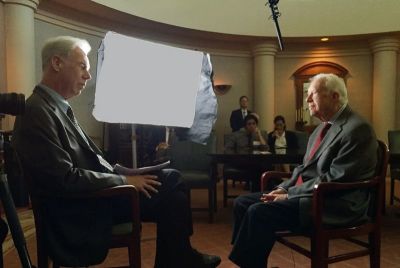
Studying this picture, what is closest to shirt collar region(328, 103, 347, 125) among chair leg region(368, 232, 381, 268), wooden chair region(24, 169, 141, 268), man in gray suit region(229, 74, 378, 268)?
man in gray suit region(229, 74, 378, 268)

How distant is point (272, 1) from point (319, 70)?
285cm

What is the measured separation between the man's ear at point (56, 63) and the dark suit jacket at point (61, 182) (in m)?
0.14

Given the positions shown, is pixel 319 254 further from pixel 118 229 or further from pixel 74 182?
pixel 74 182

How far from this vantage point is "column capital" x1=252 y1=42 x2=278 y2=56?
6750 mm

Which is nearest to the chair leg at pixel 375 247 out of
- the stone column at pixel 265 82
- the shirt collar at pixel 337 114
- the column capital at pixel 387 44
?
the shirt collar at pixel 337 114

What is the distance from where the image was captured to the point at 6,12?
13.1 ft

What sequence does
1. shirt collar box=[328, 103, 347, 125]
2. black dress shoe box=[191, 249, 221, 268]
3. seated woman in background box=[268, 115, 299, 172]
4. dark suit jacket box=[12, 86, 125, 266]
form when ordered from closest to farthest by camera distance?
dark suit jacket box=[12, 86, 125, 266] < black dress shoe box=[191, 249, 221, 268] < shirt collar box=[328, 103, 347, 125] < seated woman in background box=[268, 115, 299, 172]

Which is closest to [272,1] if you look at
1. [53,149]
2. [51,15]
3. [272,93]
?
[272,93]

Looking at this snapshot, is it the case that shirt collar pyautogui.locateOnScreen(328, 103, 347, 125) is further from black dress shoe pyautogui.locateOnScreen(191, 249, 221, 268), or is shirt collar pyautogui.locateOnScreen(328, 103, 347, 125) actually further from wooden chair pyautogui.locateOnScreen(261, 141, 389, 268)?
black dress shoe pyautogui.locateOnScreen(191, 249, 221, 268)

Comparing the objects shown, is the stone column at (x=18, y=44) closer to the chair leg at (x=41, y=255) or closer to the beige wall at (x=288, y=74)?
the chair leg at (x=41, y=255)

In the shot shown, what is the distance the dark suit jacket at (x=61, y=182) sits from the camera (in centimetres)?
132

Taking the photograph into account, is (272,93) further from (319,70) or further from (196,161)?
(196,161)

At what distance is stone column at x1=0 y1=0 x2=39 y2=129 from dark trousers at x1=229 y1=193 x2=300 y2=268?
3423mm

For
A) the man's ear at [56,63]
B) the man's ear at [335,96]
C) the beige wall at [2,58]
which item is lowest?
the man's ear at [335,96]
